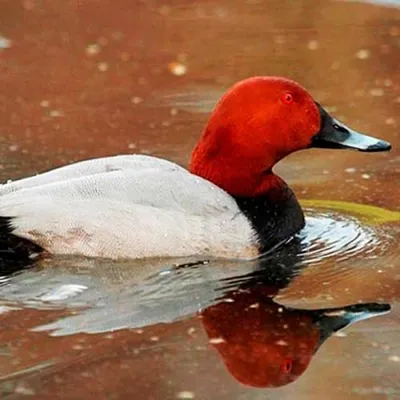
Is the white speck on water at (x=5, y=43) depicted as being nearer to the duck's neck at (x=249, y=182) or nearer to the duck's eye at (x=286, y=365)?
the duck's neck at (x=249, y=182)

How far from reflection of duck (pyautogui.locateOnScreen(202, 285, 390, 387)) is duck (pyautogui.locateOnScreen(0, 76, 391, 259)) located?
0.43 metres

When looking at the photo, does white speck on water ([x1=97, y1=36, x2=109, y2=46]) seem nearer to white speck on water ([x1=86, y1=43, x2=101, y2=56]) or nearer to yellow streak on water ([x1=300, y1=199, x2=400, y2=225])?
white speck on water ([x1=86, y1=43, x2=101, y2=56])

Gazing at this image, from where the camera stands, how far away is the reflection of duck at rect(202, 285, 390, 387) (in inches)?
180

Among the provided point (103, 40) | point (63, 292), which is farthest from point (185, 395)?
point (103, 40)

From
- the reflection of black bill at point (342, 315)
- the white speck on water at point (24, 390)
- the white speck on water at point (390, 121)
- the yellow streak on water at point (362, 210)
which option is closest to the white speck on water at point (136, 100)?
the white speck on water at point (390, 121)

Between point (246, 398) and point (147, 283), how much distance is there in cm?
121

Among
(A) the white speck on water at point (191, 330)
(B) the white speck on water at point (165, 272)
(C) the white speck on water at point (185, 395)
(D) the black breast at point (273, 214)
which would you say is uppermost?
(D) the black breast at point (273, 214)

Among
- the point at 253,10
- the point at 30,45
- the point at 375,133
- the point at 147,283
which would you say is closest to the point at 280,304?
the point at 147,283

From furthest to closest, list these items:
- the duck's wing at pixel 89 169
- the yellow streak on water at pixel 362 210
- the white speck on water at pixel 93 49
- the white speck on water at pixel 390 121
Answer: the white speck on water at pixel 93 49 → the white speck on water at pixel 390 121 → the yellow streak on water at pixel 362 210 → the duck's wing at pixel 89 169

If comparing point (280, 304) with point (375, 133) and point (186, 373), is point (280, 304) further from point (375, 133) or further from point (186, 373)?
point (375, 133)

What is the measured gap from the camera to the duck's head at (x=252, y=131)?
5910mm

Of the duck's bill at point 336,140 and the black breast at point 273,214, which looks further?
the duck's bill at point 336,140

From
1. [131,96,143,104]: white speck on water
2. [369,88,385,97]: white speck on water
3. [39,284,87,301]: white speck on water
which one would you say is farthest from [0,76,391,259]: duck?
[131,96,143,104]: white speck on water

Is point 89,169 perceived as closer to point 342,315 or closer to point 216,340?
point 216,340
